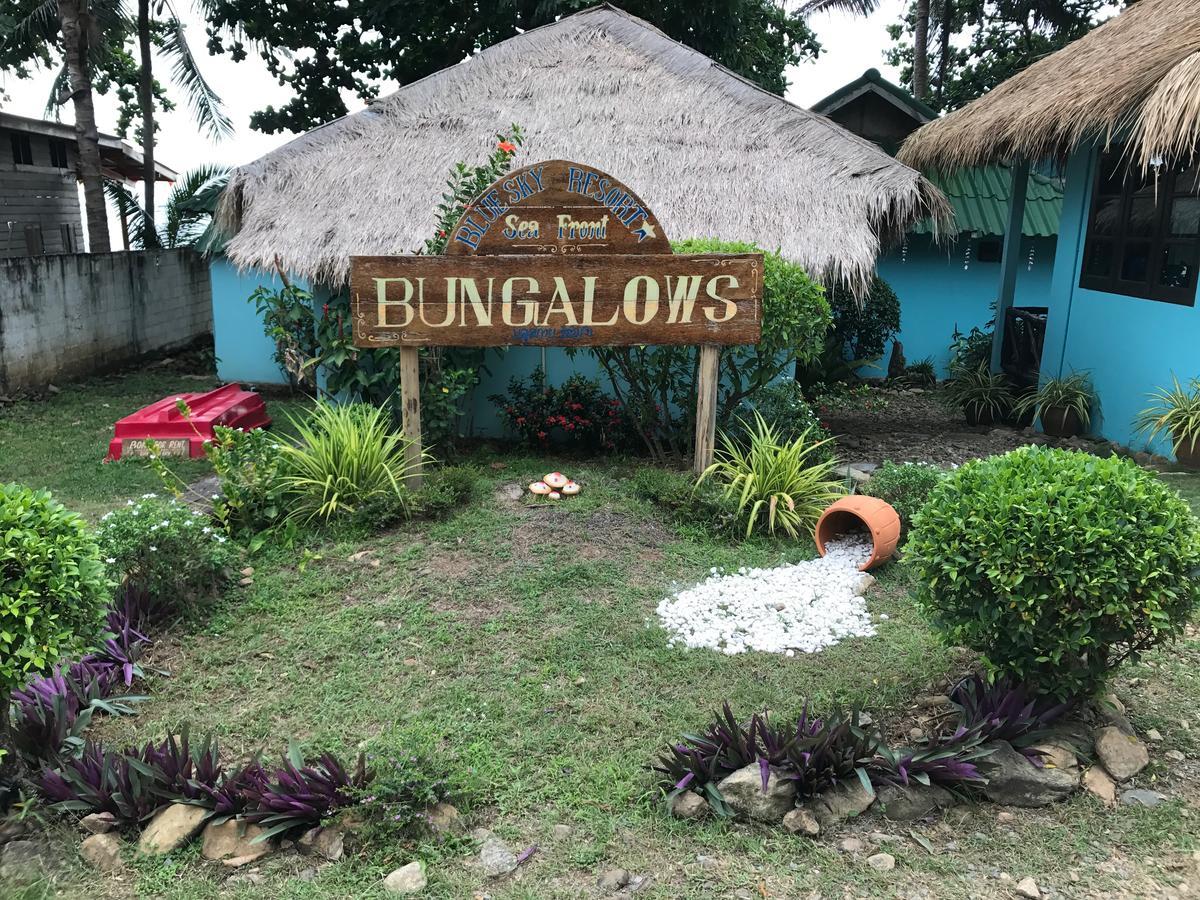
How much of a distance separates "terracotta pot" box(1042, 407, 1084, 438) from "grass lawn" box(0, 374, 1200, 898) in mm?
4311

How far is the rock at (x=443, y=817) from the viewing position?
3295 mm

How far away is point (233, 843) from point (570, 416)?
5.08m

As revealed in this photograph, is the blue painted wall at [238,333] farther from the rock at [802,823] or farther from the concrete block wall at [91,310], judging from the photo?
the rock at [802,823]

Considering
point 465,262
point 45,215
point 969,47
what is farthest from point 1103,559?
point 969,47

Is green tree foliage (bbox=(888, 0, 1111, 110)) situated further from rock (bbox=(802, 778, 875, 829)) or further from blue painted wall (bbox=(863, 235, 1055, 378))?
rock (bbox=(802, 778, 875, 829))

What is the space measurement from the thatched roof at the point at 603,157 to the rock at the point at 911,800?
5.40 m

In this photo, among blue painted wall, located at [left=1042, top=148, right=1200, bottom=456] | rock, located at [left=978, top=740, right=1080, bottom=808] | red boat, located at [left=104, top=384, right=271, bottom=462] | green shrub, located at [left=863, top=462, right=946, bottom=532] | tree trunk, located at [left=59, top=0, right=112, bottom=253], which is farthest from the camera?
tree trunk, located at [left=59, top=0, right=112, bottom=253]

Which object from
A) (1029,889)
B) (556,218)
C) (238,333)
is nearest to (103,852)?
(1029,889)

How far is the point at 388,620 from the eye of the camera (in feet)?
16.1

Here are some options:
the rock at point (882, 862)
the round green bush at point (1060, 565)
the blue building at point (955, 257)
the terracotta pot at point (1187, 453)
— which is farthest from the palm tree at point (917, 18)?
the rock at point (882, 862)

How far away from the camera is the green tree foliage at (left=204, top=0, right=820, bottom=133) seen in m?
14.2

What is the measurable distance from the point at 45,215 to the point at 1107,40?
1602 cm

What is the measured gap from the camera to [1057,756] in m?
3.55

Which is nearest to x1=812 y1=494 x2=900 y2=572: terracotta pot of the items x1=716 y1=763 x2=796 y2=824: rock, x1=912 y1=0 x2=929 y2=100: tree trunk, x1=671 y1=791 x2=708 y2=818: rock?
x1=716 y1=763 x2=796 y2=824: rock
